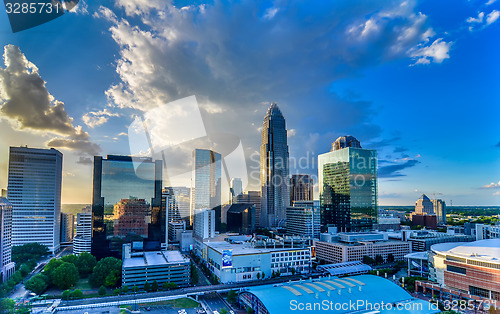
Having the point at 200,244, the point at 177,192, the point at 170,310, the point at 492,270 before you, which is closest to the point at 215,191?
the point at 177,192

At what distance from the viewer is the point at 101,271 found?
18.1 metres

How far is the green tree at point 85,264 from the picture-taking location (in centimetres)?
2045

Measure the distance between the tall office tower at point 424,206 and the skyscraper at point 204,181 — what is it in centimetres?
3653

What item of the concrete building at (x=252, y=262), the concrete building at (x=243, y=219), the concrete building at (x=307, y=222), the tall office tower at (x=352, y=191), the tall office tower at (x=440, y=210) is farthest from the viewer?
the tall office tower at (x=440, y=210)

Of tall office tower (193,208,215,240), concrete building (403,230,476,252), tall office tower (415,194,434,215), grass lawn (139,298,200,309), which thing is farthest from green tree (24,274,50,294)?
tall office tower (415,194,434,215)

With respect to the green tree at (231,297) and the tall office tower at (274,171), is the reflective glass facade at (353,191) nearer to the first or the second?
the tall office tower at (274,171)

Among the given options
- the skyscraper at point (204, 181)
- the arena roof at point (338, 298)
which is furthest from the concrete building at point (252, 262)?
the skyscraper at point (204, 181)

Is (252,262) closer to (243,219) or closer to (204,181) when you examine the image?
(243,219)

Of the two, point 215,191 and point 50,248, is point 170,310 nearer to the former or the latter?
point 50,248

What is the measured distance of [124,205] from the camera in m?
24.3

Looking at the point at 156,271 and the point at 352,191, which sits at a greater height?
the point at 352,191

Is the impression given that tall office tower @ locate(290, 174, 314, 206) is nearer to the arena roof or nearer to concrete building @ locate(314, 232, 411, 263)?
concrete building @ locate(314, 232, 411, 263)

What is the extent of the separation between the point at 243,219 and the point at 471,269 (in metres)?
28.7

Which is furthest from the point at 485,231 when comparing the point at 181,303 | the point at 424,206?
the point at 181,303
